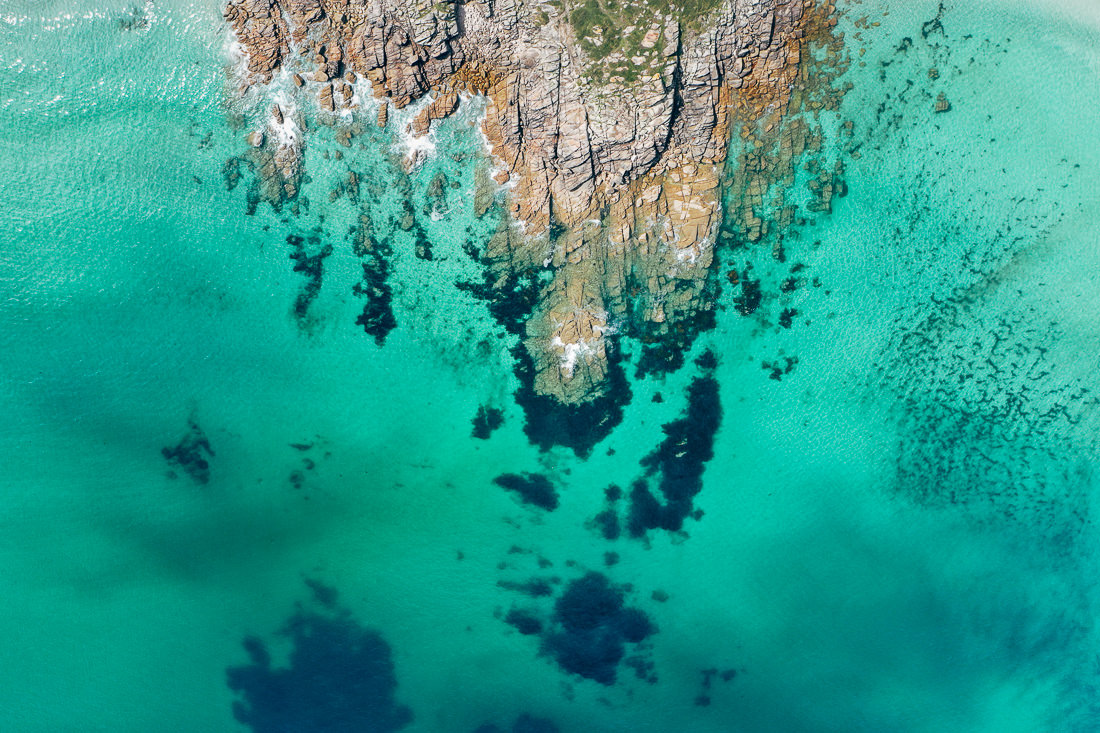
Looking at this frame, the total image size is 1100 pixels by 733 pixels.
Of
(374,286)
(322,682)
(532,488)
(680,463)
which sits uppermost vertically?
(374,286)

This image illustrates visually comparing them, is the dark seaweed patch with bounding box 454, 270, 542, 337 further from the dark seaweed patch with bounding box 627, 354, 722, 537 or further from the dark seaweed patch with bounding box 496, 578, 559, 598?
the dark seaweed patch with bounding box 496, 578, 559, 598

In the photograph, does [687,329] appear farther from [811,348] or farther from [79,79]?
[79,79]

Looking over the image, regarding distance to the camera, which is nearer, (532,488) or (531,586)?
(532,488)

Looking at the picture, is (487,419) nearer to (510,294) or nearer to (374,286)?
(510,294)

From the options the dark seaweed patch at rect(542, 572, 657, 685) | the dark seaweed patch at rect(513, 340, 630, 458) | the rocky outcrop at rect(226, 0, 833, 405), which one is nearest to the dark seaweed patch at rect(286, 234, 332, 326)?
the rocky outcrop at rect(226, 0, 833, 405)

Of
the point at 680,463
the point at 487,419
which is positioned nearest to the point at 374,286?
the point at 487,419

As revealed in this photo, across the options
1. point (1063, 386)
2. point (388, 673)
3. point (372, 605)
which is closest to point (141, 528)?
point (372, 605)

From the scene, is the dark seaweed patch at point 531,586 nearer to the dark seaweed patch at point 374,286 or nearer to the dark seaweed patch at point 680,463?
the dark seaweed patch at point 680,463
